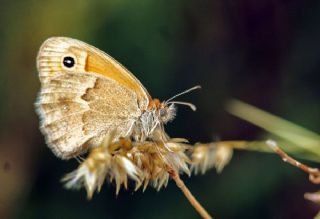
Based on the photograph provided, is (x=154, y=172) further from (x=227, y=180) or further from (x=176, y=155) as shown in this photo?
(x=227, y=180)

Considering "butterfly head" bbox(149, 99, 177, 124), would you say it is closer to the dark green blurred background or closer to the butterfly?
the butterfly

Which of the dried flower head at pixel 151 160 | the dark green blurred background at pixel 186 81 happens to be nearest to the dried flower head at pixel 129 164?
the dried flower head at pixel 151 160

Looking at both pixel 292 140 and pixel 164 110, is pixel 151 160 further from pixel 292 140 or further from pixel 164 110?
pixel 164 110

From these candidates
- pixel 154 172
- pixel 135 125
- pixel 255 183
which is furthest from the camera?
pixel 255 183

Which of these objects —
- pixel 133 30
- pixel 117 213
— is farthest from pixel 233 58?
pixel 117 213

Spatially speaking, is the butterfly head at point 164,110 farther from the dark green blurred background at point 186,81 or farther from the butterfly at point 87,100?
the dark green blurred background at point 186,81

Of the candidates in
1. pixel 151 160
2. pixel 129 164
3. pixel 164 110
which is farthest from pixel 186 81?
pixel 129 164

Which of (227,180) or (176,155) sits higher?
(176,155)

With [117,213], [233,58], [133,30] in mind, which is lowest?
[117,213]
